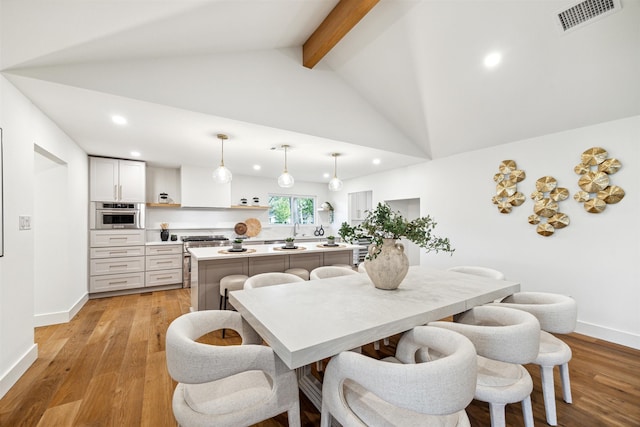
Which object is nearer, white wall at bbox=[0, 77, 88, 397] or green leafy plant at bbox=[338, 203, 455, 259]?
green leafy plant at bbox=[338, 203, 455, 259]

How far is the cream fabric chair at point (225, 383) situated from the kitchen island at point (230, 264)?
1819 mm

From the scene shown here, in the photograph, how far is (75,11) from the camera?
173 centimetres

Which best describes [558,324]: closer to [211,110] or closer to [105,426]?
[105,426]

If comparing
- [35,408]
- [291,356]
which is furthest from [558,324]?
[35,408]

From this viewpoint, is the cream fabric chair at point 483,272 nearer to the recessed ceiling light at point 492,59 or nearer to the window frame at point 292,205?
the recessed ceiling light at point 492,59

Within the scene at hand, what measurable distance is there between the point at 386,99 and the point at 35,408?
449 cm

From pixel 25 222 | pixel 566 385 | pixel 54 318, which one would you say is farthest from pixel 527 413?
pixel 54 318

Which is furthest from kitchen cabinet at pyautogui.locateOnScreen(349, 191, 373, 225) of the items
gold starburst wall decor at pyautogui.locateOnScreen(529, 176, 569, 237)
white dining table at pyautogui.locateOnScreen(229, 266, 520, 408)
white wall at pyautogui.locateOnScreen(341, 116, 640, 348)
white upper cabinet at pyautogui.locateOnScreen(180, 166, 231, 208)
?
white dining table at pyautogui.locateOnScreen(229, 266, 520, 408)

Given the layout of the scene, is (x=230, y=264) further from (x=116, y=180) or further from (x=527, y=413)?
(x=527, y=413)

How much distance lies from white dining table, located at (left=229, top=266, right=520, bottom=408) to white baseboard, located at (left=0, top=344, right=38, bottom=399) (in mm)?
1837

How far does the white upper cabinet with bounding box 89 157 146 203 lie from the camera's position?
4.11 meters

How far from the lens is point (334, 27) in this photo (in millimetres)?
2578

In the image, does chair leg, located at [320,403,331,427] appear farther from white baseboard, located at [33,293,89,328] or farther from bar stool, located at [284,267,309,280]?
white baseboard, located at [33,293,89,328]

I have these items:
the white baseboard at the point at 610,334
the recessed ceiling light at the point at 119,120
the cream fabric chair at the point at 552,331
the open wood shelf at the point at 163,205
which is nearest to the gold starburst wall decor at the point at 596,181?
the white baseboard at the point at 610,334
